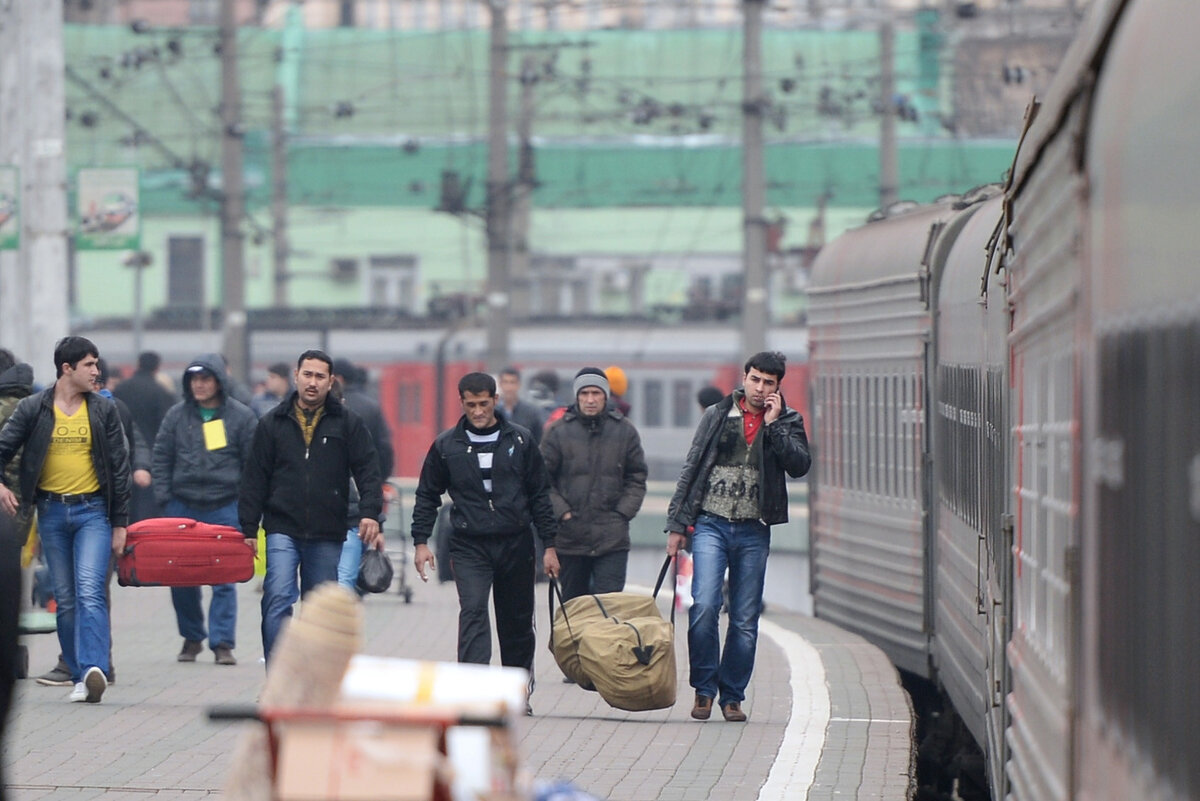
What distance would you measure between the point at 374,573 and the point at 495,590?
1.80ft

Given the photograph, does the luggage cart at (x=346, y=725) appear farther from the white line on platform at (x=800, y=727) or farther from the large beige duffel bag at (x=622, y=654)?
the large beige duffel bag at (x=622, y=654)

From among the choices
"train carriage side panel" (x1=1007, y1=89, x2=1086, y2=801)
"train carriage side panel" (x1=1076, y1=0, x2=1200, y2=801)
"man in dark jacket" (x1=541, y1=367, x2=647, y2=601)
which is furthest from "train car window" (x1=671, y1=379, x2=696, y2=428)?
"train carriage side panel" (x1=1076, y1=0, x2=1200, y2=801)

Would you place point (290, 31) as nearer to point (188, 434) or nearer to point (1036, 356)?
point (188, 434)

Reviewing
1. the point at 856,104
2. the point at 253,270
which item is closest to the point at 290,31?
the point at 253,270

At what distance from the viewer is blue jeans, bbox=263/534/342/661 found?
9797 millimetres

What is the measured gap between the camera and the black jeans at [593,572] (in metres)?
11.4

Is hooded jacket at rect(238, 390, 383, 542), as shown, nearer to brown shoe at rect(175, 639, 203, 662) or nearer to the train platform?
the train platform

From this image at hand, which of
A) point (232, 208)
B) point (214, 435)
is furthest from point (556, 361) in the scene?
point (214, 435)

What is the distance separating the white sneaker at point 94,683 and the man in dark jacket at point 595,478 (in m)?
2.39

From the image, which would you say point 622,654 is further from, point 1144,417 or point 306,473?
point 1144,417

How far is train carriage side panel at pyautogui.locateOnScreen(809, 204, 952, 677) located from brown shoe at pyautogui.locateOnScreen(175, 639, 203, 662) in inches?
154

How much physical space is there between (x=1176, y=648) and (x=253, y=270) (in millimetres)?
56366

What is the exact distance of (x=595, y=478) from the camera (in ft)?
37.0

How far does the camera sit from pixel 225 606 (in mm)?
12219
